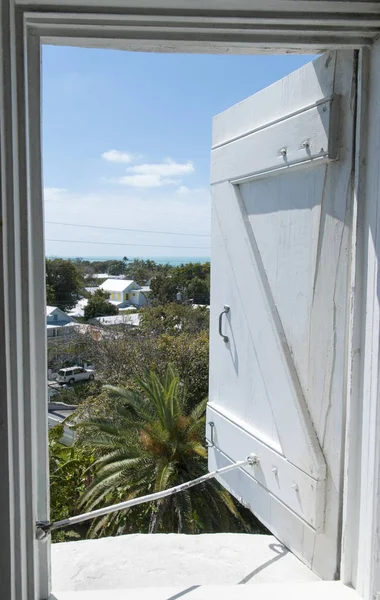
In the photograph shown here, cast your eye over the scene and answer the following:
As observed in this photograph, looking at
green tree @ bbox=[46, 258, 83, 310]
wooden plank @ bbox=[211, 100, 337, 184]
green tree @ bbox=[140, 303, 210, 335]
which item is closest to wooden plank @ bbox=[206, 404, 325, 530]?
wooden plank @ bbox=[211, 100, 337, 184]

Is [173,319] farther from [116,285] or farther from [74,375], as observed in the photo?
[74,375]

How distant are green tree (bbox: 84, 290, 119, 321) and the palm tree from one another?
189 inches

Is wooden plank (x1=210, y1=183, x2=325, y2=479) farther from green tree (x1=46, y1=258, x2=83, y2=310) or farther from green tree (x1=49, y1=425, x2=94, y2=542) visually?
green tree (x1=46, y1=258, x2=83, y2=310)

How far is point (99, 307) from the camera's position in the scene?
9766 mm

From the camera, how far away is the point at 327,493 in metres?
0.94

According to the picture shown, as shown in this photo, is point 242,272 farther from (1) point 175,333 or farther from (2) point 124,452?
(1) point 175,333

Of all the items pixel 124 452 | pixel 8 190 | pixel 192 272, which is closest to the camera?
pixel 8 190

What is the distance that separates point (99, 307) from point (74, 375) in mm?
1765

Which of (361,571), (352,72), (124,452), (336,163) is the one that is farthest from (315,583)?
(124,452)

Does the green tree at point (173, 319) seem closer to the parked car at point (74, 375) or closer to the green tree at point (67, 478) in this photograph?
the parked car at point (74, 375)

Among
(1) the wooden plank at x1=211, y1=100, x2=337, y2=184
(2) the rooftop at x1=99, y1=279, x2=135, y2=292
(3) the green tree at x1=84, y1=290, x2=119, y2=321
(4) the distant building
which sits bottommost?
(4) the distant building

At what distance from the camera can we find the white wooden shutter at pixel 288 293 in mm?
898

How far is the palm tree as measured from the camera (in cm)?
449

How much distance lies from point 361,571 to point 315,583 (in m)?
0.12
